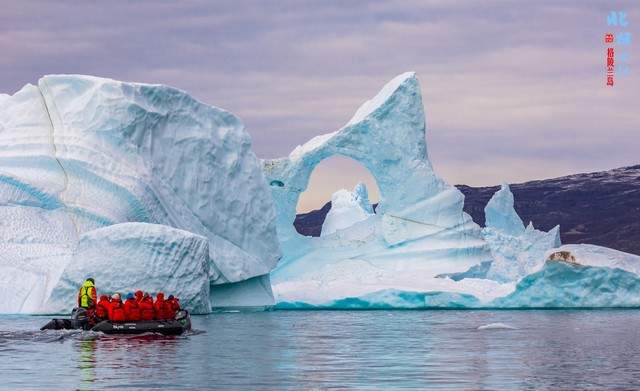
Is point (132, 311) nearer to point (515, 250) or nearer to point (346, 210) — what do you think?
point (515, 250)

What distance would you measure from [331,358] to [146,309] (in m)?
5.94

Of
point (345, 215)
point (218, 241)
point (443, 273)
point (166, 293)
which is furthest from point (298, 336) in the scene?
point (345, 215)

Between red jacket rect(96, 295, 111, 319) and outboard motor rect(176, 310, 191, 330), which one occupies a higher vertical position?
red jacket rect(96, 295, 111, 319)

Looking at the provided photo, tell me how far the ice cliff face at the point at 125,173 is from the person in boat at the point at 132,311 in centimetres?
1139

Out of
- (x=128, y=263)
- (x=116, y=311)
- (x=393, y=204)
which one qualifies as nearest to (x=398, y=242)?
(x=393, y=204)

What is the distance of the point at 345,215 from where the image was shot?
56.1 metres

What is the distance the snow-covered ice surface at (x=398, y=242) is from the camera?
1662 inches

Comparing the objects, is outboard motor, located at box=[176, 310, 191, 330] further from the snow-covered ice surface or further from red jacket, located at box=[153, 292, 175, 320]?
the snow-covered ice surface

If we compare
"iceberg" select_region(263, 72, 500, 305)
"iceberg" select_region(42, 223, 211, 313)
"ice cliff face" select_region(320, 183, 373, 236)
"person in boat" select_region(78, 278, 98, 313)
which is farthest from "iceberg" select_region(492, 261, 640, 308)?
"person in boat" select_region(78, 278, 98, 313)

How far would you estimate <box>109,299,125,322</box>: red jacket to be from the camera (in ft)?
78.5

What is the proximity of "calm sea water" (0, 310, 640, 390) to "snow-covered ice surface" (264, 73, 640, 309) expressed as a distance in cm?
1105

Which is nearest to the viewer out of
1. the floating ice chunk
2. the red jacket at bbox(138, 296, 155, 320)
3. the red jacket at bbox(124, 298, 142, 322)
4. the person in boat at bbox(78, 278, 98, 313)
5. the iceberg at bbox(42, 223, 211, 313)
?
the red jacket at bbox(124, 298, 142, 322)

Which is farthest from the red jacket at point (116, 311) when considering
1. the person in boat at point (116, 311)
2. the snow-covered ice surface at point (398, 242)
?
the snow-covered ice surface at point (398, 242)

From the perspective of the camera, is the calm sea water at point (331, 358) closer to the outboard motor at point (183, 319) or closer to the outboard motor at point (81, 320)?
the outboard motor at point (183, 319)
